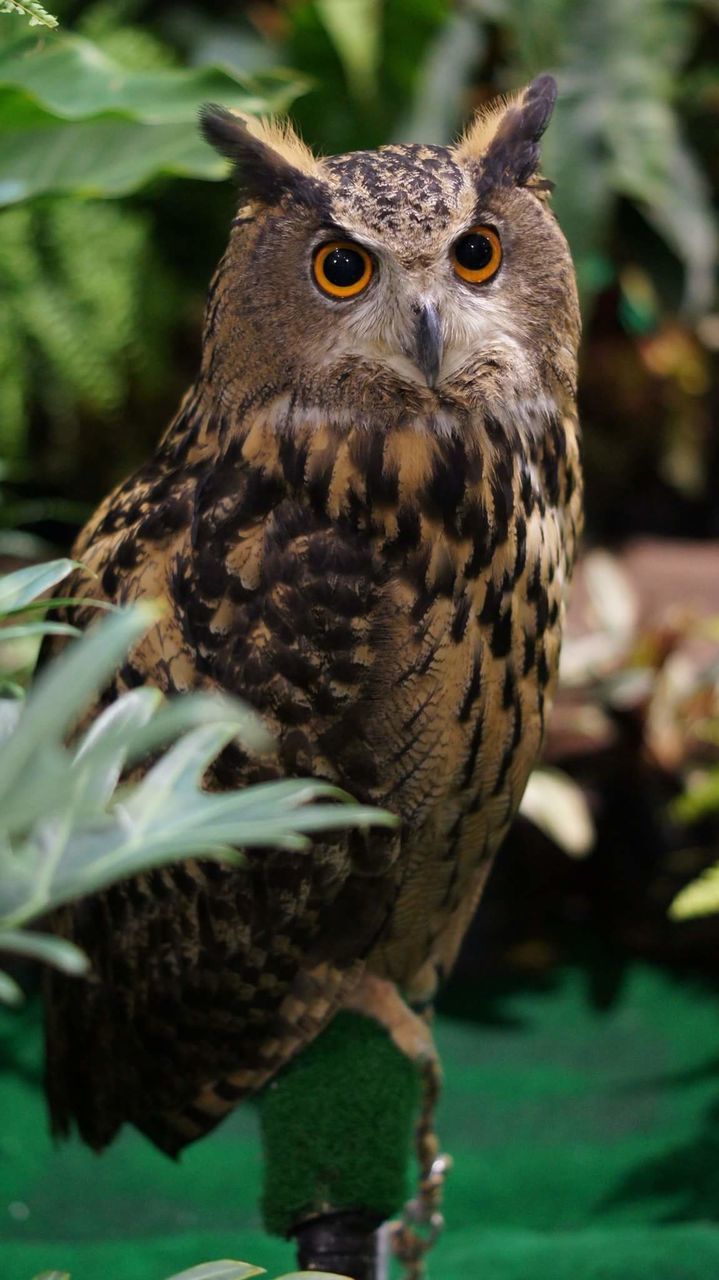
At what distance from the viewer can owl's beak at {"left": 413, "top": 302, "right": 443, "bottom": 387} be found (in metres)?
1.01

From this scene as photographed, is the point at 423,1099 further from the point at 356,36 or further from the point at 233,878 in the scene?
the point at 356,36

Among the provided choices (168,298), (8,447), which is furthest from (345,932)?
(168,298)

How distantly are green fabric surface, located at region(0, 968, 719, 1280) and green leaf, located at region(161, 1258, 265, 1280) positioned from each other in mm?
623

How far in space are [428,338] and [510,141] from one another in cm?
23

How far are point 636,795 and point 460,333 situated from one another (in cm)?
163

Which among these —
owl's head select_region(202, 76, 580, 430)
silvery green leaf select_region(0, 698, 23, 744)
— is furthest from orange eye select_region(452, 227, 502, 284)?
silvery green leaf select_region(0, 698, 23, 744)

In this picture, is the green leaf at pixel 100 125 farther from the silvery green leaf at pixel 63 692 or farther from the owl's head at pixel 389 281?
the silvery green leaf at pixel 63 692

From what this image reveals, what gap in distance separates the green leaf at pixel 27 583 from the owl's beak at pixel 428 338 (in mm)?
344

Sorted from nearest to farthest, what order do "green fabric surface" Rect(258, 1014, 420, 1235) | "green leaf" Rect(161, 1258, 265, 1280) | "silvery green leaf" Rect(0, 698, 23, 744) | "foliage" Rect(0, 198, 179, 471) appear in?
"silvery green leaf" Rect(0, 698, 23, 744) < "green leaf" Rect(161, 1258, 265, 1280) < "green fabric surface" Rect(258, 1014, 420, 1235) < "foliage" Rect(0, 198, 179, 471)

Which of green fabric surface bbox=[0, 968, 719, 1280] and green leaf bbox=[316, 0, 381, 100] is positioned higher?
green leaf bbox=[316, 0, 381, 100]

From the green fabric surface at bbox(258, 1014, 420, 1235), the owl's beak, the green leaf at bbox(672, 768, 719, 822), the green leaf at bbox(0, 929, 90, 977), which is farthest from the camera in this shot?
Answer: the green leaf at bbox(672, 768, 719, 822)

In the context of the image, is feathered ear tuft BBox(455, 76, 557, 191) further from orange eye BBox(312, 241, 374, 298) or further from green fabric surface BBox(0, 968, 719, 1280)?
green fabric surface BBox(0, 968, 719, 1280)

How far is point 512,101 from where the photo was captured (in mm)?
1187

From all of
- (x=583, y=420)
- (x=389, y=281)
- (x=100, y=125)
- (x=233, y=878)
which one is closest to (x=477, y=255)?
(x=389, y=281)
